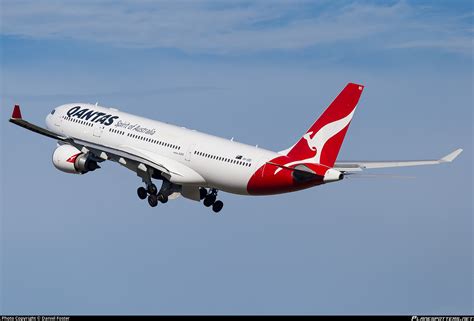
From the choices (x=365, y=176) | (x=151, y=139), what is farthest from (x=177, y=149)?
(x=365, y=176)

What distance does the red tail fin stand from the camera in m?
89.3

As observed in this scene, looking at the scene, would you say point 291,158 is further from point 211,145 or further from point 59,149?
point 59,149

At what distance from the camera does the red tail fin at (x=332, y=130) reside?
89.3 metres

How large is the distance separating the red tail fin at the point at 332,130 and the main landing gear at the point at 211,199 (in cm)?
1157

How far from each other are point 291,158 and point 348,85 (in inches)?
232

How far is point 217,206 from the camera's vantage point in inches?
3927

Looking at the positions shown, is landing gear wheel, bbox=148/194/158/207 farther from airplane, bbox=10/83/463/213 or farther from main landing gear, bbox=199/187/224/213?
main landing gear, bbox=199/187/224/213

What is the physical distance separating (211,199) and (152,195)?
14.7ft

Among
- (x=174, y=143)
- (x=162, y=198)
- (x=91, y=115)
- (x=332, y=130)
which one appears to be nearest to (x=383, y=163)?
(x=332, y=130)

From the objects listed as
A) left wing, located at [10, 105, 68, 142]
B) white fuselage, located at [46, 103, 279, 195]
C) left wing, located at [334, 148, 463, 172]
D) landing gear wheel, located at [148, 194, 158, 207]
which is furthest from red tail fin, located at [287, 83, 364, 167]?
left wing, located at [10, 105, 68, 142]

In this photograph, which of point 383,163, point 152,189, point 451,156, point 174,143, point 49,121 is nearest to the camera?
point 451,156

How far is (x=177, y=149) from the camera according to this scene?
96750 millimetres

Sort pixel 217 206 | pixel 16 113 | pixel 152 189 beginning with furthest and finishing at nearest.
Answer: pixel 217 206 < pixel 152 189 < pixel 16 113

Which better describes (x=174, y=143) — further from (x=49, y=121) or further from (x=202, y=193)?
(x=49, y=121)
